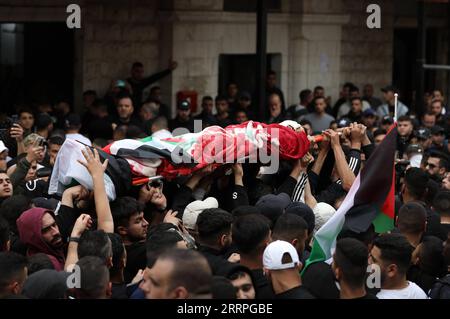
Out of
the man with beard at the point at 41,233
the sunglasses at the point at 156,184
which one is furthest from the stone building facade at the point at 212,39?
the man with beard at the point at 41,233

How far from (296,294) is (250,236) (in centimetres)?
58

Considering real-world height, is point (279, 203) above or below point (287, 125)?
below

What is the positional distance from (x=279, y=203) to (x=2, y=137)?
3.92 meters

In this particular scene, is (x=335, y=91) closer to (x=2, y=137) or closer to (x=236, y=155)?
(x=2, y=137)

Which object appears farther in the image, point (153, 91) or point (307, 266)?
point (153, 91)

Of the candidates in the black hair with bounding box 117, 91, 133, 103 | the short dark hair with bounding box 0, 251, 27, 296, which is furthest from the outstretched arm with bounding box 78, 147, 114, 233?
the black hair with bounding box 117, 91, 133, 103

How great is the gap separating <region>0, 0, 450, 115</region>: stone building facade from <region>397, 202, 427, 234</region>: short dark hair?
25.3 feet

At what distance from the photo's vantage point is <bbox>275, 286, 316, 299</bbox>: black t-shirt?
5.32 metres

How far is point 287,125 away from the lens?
7.67m

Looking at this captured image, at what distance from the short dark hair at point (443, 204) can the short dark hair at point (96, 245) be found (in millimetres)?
2946

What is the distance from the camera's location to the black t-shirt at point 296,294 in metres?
5.32

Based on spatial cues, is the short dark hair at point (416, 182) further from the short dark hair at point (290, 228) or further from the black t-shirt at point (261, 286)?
the black t-shirt at point (261, 286)
